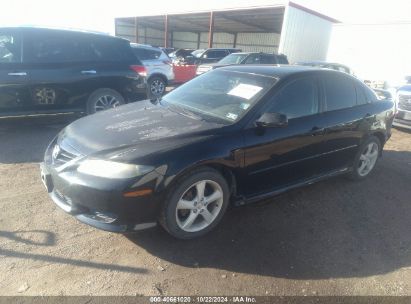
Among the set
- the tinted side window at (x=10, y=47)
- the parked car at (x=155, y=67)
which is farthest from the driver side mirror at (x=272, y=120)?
the parked car at (x=155, y=67)

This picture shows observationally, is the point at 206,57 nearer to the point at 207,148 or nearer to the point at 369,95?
the point at 369,95

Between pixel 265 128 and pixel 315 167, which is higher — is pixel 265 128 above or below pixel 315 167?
above

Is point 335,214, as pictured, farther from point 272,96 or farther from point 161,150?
point 161,150

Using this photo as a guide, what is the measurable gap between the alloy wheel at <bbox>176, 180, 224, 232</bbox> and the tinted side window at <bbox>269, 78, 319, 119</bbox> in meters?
1.06

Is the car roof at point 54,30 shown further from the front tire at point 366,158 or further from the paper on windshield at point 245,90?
the front tire at point 366,158

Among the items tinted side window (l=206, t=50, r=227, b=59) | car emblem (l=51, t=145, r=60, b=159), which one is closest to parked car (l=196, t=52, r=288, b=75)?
tinted side window (l=206, t=50, r=227, b=59)

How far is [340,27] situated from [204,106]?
65.6 feet

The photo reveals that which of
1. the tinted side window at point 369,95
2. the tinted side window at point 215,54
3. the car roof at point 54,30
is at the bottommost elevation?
the tinted side window at point 215,54

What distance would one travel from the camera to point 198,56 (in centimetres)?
1661

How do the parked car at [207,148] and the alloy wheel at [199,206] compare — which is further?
the alloy wheel at [199,206]

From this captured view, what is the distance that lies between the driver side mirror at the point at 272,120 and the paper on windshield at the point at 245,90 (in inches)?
13.9

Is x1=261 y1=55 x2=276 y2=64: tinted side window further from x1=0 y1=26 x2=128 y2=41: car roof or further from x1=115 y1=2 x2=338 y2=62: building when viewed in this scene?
x1=0 y1=26 x2=128 y2=41: car roof

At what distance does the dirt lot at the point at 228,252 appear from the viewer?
2605 millimetres

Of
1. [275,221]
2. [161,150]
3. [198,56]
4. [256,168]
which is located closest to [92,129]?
[161,150]
